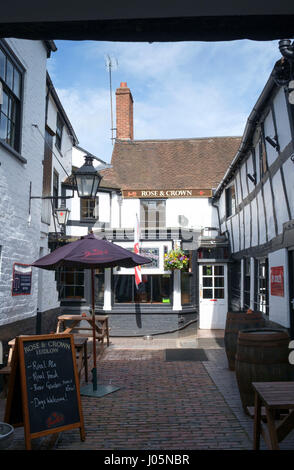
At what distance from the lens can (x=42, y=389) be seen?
4070 mm

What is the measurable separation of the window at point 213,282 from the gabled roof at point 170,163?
3.60 metres

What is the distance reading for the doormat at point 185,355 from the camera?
28.8 feet

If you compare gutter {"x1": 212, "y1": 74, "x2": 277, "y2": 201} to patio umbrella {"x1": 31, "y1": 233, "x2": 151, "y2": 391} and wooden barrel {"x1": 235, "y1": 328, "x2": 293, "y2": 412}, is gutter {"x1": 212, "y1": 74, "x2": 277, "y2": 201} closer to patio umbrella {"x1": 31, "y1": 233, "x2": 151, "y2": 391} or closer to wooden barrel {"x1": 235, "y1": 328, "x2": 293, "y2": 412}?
patio umbrella {"x1": 31, "y1": 233, "x2": 151, "y2": 391}

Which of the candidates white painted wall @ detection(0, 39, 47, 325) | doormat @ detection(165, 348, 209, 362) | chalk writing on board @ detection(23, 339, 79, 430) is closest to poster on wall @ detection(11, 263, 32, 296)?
white painted wall @ detection(0, 39, 47, 325)

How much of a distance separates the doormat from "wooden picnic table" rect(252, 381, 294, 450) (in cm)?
504

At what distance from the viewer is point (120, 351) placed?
9.75 meters

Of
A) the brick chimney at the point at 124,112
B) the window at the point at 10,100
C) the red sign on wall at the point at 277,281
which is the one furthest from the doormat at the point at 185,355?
the brick chimney at the point at 124,112

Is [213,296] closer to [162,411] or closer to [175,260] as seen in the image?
[175,260]

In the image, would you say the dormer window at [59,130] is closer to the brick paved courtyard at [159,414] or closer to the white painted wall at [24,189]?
the white painted wall at [24,189]
